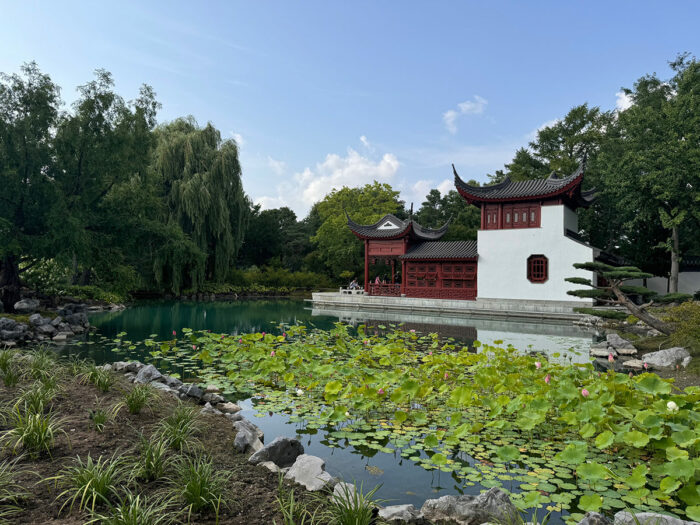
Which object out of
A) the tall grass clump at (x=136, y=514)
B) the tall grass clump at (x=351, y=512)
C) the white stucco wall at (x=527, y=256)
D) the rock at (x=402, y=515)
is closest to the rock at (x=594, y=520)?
the rock at (x=402, y=515)

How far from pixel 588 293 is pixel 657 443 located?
5.61 meters

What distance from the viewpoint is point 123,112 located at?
39.9ft

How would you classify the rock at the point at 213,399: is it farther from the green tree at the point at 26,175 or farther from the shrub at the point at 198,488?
the green tree at the point at 26,175

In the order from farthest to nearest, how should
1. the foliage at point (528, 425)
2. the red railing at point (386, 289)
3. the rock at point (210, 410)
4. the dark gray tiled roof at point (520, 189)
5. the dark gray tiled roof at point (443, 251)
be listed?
the red railing at point (386, 289) < the dark gray tiled roof at point (443, 251) < the dark gray tiled roof at point (520, 189) < the rock at point (210, 410) < the foliage at point (528, 425)

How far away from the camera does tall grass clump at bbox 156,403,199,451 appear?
296cm

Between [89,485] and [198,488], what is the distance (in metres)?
0.55

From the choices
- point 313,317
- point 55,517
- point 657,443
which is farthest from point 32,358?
point 313,317

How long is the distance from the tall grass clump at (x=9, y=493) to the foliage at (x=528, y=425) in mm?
2198

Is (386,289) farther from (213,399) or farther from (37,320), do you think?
(213,399)

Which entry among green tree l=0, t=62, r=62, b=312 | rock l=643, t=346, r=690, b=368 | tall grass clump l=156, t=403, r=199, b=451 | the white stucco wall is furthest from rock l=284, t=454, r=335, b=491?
the white stucco wall

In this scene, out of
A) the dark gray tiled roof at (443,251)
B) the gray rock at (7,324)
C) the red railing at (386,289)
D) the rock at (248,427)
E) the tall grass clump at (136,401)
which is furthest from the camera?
the red railing at (386,289)

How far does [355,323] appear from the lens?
13.7 meters

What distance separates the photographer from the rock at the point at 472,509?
92.4 inches

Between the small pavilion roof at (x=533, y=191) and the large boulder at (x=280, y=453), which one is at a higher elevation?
the small pavilion roof at (x=533, y=191)
